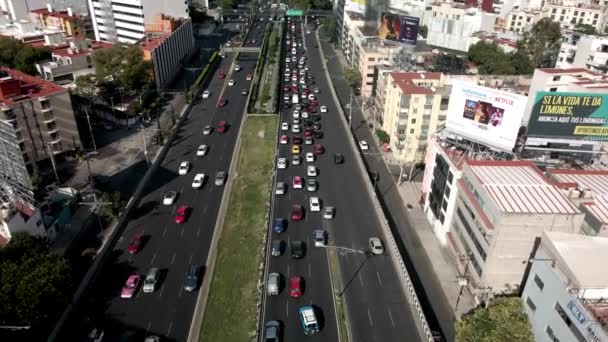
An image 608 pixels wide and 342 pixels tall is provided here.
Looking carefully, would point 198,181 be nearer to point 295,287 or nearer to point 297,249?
point 297,249

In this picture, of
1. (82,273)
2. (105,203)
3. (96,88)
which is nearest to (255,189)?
(105,203)

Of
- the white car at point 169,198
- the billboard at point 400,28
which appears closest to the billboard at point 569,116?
the white car at point 169,198

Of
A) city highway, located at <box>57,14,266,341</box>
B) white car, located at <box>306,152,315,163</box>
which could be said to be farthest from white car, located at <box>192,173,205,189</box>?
white car, located at <box>306,152,315,163</box>

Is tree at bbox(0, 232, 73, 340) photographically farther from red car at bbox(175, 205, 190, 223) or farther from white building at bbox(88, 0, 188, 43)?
white building at bbox(88, 0, 188, 43)

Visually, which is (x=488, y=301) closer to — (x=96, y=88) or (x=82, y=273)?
(x=82, y=273)

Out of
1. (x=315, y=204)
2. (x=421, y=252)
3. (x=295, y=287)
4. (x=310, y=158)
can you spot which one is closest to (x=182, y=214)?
(x=315, y=204)

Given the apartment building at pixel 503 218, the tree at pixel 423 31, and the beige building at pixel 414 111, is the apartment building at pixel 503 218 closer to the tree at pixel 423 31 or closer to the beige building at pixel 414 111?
the beige building at pixel 414 111
